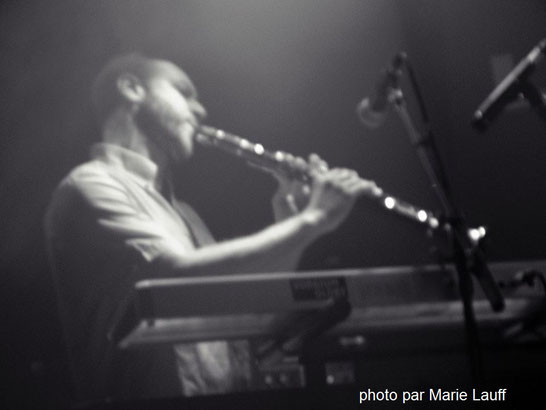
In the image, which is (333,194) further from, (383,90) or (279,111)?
(279,111)

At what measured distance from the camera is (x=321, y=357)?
1740 millimetres

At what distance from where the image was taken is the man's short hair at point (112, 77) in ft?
7.38

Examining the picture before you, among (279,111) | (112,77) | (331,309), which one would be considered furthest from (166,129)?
(331,309)

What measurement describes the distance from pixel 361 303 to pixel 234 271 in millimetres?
420

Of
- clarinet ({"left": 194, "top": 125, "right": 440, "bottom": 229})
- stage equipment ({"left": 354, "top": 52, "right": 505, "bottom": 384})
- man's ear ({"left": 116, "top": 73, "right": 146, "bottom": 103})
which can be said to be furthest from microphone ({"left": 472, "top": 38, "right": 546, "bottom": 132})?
man's ear ({"left": 116, "top": 73, "right": 146, "bottom": 103})

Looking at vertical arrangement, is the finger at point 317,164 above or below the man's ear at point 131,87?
below

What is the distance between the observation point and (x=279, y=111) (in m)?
2.39

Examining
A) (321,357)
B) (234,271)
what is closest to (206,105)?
(234,271)

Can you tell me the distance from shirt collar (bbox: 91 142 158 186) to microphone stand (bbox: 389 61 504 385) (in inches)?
25.9

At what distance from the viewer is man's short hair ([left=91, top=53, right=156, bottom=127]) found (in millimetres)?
2250

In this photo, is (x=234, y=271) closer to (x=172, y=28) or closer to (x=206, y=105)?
(x=206, y=105)

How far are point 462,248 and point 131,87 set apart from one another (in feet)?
3.47

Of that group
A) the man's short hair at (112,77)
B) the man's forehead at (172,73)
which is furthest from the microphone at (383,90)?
the man's short hair at (112,77)

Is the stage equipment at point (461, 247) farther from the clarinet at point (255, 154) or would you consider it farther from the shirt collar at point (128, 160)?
the shirt collar at point (128, 160)
